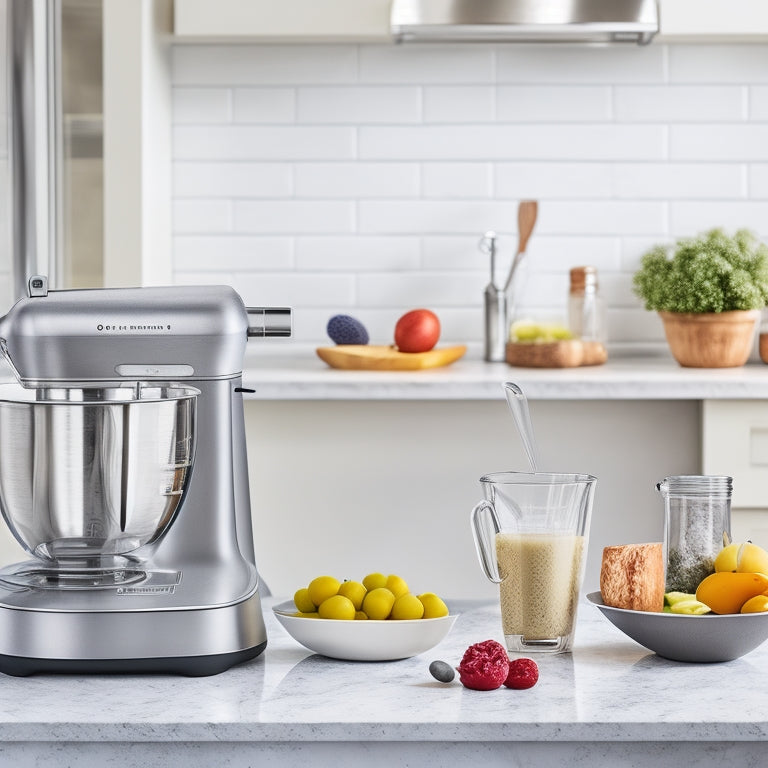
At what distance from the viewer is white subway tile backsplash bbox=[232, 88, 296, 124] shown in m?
2.90

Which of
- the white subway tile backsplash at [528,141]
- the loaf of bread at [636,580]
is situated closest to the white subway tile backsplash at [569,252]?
the white subway tile backsplash at [528,141]

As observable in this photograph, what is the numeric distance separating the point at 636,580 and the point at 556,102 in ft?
7.10

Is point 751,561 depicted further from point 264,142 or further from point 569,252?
point 264,142

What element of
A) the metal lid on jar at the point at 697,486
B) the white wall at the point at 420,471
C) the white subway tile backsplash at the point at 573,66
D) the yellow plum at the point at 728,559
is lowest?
the white wall at the point at 420,471

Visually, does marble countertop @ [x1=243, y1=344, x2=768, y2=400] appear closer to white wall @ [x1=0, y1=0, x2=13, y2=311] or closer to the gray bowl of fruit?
white wall @ [x1=0, y1=0, x2=13, y2=311]

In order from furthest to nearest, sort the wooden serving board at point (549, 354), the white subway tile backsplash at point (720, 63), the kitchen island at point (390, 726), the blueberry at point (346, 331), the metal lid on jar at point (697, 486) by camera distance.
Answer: the white subway tile backsplash at point (720, 63), the blueberry at point (346, 331), the wooden serving board at point (549, 354), the metal lid on jar at point (697, 486), the kitchen island at point (390, 726)

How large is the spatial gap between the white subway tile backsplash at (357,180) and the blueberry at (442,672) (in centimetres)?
217

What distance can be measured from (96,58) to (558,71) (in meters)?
1.21

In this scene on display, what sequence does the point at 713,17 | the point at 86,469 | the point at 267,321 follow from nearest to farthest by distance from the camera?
the point at 86,469
the point at 267,321
the point at 713,17

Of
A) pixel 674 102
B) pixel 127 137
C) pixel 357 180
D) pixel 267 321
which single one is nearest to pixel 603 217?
pixel 674 102

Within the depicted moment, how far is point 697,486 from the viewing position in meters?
0.98

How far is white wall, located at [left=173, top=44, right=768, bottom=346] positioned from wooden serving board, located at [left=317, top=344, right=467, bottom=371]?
1.21 ft

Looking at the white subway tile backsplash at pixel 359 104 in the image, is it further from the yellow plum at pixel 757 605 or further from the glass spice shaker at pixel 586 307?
the yellow plum at pixel 757 605

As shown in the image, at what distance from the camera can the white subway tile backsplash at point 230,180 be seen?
291cm
